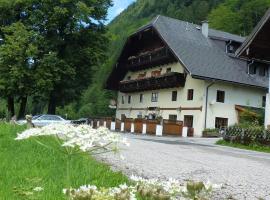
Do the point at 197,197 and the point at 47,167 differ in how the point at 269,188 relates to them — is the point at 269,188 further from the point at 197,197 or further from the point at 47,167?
the point at 197,197

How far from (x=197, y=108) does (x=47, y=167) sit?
118ft

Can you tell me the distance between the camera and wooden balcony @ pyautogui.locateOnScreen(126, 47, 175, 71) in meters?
47.7

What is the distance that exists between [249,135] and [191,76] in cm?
1582

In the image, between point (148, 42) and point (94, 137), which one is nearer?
point (94, 137)

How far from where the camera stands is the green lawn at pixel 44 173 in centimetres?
673

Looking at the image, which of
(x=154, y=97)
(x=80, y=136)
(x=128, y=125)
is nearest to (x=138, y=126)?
(x=128, y=125)

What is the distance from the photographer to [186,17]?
316ft

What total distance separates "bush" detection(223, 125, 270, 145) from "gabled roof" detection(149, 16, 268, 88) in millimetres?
13760

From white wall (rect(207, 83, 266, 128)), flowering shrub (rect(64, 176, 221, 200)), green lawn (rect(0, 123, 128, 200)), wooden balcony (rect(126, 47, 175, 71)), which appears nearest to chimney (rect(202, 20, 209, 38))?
wooden balcony (rect(126, 47, 175, 71))

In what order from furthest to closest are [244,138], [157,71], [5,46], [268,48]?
[157,71] < [5,46] < [268,48] < [244,138]

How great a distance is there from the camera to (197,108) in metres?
44.7

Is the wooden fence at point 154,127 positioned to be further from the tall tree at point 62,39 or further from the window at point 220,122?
the tall tree at point 62,39

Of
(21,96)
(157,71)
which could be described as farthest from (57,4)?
(157,71)

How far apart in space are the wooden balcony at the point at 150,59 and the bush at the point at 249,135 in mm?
18772
